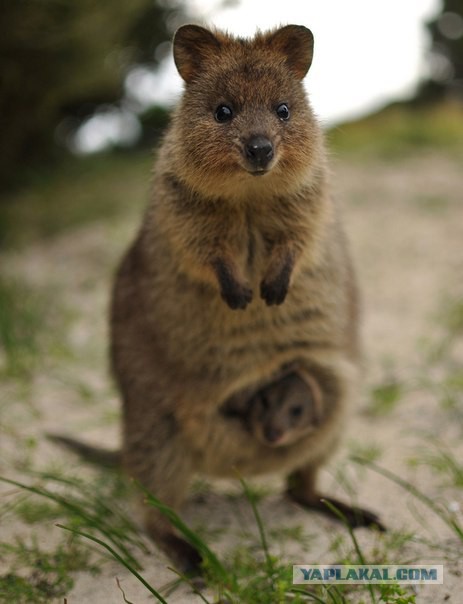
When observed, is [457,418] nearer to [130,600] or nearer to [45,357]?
[130,600]

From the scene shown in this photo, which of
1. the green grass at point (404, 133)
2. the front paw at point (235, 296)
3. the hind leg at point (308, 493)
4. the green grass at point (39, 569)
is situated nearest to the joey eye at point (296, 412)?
the hind leg at point (308, 493)

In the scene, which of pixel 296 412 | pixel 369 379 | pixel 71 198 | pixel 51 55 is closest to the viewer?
pixel 296 412

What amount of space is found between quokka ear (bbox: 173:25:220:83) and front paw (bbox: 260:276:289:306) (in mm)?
983

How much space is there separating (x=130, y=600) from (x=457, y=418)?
2.46 metres

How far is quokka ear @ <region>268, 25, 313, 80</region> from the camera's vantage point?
3225 millimetres

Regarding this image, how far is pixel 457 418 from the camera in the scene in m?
4.56

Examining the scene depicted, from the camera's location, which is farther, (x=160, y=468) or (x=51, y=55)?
(x=51, y=55)

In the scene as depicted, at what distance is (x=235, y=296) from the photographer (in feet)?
10.8

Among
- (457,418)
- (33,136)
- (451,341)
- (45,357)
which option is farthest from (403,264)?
(33,136)

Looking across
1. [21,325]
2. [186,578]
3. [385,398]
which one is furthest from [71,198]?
[186,578]

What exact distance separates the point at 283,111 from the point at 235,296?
825 mm

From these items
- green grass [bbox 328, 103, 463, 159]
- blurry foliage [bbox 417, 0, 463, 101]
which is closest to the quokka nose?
green grass [bbox 328, 103, 463, 159]

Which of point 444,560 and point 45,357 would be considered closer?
point 444,560

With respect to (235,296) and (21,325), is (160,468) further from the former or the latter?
(21,325)
